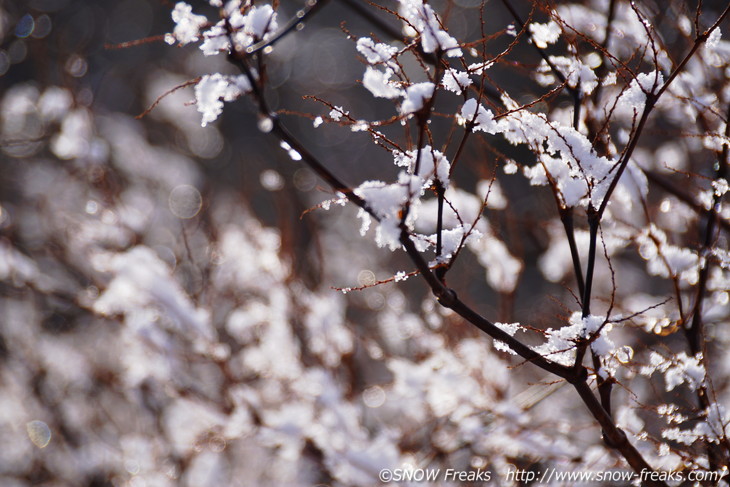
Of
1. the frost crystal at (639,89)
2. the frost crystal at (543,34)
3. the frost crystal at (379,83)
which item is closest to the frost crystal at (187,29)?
the frost crystal at (379,83)

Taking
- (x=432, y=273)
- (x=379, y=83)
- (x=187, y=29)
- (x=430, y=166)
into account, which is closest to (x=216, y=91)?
(x=187, y=29)

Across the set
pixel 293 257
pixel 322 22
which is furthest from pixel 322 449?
pixel 322 22

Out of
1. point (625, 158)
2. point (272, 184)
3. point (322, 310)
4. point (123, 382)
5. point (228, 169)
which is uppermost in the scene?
point (228, 169)

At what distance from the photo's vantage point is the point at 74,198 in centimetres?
543

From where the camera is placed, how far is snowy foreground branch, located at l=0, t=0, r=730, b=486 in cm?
117

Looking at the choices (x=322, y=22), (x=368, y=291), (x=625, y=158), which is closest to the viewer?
(x=625, y=158)

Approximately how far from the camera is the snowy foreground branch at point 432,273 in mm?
1166

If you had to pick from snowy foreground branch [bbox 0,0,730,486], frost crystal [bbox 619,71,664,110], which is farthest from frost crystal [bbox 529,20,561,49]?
frost crystal [bbox 619,71,664,110]

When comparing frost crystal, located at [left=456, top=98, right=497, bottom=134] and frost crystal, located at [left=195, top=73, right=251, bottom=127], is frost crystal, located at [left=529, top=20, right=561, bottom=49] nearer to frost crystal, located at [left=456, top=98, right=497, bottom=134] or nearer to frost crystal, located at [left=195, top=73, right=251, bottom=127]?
frost crystal, located at [left=456, top=98, right=497, bottom=134]

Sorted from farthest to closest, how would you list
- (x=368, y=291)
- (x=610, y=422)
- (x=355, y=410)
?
(x=368, y=291), (x=355, y=410), (x=610, y=422)

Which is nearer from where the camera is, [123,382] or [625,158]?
[625,158]

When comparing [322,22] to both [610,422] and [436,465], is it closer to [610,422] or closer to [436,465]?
[436,465]

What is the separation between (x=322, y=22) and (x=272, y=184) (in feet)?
40.9

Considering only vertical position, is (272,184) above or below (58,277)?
above
